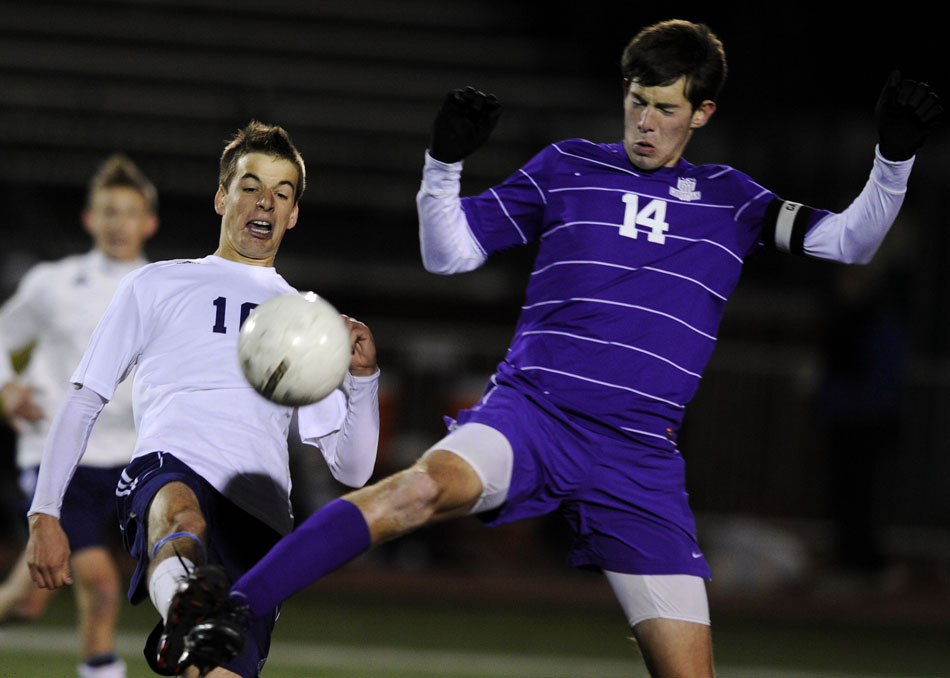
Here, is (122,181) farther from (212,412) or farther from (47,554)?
(47,554)

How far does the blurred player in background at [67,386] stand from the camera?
18.1ft

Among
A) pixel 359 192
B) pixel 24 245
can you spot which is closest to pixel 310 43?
pixel 359 192

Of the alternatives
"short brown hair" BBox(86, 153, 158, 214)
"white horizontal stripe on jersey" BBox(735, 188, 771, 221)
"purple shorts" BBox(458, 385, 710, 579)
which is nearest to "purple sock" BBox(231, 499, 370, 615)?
"purple shorts" BBox(458, 385, 710, 579)

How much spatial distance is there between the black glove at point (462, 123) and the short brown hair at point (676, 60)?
1.68ft

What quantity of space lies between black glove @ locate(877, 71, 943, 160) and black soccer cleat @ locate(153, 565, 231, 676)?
2.27 m

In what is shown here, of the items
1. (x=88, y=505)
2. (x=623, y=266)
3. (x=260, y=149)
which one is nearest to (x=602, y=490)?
(x=623, y=266)

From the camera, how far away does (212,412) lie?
13.5ft

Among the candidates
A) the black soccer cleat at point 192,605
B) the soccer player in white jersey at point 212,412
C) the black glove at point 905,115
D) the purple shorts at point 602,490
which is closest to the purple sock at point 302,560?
the black soccer cleat at point 192,605

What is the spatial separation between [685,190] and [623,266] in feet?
1.12

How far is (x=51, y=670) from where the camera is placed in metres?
6.54

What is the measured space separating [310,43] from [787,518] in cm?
747

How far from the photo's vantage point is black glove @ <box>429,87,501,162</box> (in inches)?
154

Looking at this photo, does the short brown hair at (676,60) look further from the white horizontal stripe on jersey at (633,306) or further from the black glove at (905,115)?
the white horizontal stripe on jersey at (633,306)

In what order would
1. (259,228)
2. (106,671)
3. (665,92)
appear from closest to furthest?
(665,92) < (259,228) < (106,671)
